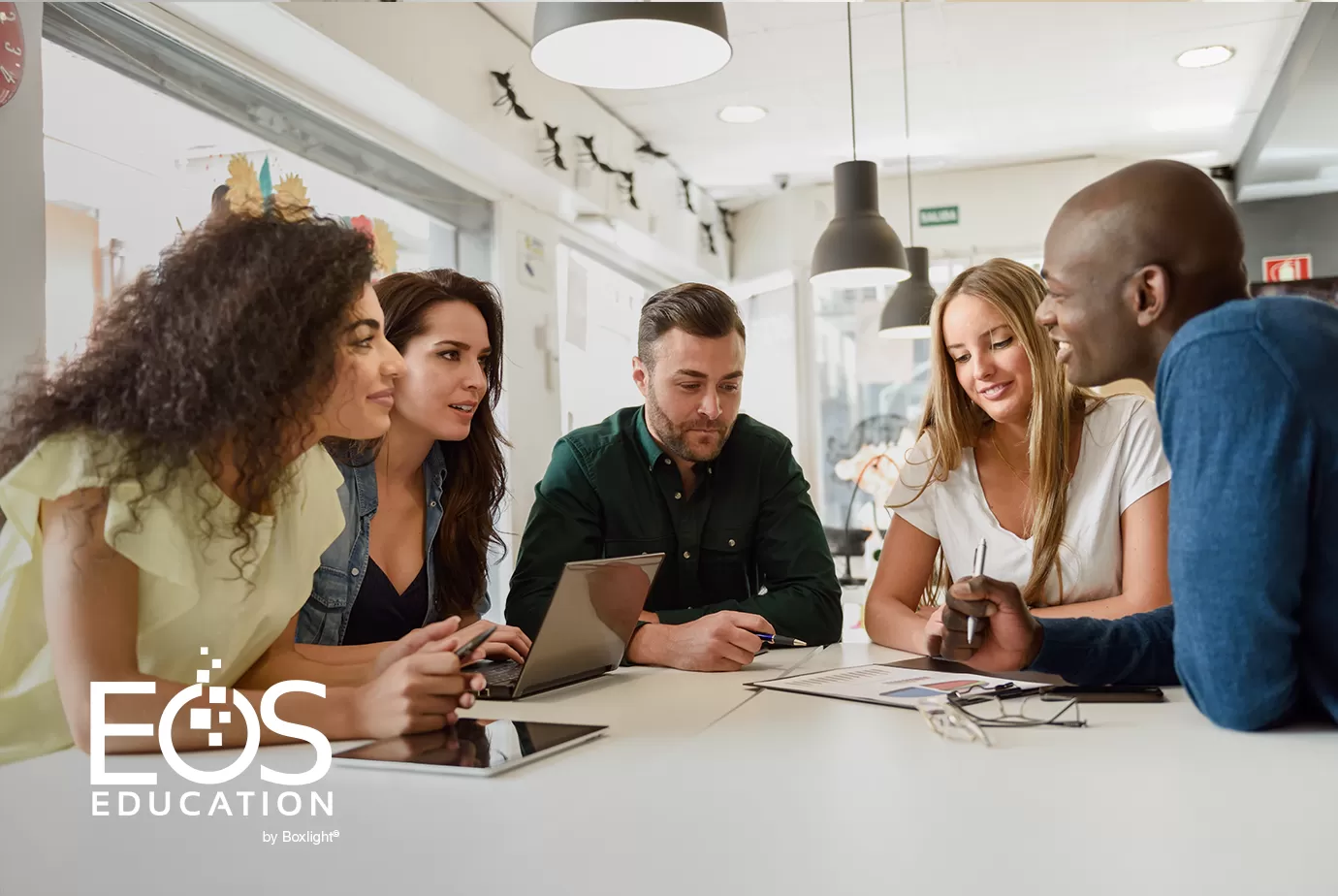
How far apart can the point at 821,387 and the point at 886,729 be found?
209 inches

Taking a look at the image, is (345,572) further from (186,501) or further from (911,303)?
(911,303)

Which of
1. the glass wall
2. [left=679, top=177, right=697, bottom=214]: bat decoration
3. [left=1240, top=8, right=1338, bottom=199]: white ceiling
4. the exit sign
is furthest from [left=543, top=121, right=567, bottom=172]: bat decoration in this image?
the exit sign

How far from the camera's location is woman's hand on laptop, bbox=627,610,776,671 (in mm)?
1632

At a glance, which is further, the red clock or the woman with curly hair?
the red clock

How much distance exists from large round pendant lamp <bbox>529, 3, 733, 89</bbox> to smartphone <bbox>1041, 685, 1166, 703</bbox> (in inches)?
42.1

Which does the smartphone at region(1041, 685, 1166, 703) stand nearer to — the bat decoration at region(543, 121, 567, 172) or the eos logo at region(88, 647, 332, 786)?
the eos logo at region(88, 647, 332, 786)

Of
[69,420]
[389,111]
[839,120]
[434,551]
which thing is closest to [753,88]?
[839,120]

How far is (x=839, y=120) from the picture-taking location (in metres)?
5.02

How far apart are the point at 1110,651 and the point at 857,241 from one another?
2040mm

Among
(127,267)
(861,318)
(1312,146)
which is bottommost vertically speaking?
(127,267)

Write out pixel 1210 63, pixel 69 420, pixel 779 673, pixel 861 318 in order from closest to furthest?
1. pixel 69 420
2. pixel 779 673
3. pixel 1210 63
4. pixel 861 318

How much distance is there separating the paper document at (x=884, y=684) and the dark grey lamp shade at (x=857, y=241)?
1.85 meters

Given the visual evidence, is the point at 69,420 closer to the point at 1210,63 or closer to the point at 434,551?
the point at 434,551

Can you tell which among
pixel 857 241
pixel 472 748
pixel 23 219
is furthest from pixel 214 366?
pixel 857 241
